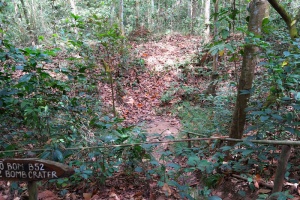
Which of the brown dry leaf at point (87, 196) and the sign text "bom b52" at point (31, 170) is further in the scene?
the brown dry leaf at point (87, 196)

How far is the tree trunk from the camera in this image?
292cm

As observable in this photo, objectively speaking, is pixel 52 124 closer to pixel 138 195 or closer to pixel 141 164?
pixel 141 164

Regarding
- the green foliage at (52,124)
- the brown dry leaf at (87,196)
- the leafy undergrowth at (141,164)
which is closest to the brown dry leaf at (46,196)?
the leafy undergrowth at (141,164)

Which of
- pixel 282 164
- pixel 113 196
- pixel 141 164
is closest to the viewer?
pixel 282 164

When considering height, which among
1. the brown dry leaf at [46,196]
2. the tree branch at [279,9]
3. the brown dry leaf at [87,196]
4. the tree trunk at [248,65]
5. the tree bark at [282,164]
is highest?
the tree branch at [279,9]

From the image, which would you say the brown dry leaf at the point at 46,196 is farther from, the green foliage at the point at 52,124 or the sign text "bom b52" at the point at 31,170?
the sign text "bom b52" at the point at 31,170

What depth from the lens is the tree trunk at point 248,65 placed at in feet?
9.58

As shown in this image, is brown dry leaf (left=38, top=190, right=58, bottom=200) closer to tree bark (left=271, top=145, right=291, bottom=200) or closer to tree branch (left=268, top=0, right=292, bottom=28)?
tree bark (left=271, top=145, right=291, bottom=200)

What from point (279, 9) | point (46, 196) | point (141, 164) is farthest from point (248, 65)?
point (46, 196)

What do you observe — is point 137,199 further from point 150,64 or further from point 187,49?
point 187,49

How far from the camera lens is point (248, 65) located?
3.07 metres

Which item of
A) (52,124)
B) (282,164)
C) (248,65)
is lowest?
(282,164)

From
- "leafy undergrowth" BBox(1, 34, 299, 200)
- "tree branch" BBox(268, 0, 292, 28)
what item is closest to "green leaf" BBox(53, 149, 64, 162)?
"leafy undergrowth" BBox(1, 34, 299, 200)

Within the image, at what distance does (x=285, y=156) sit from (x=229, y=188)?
1.09 m
